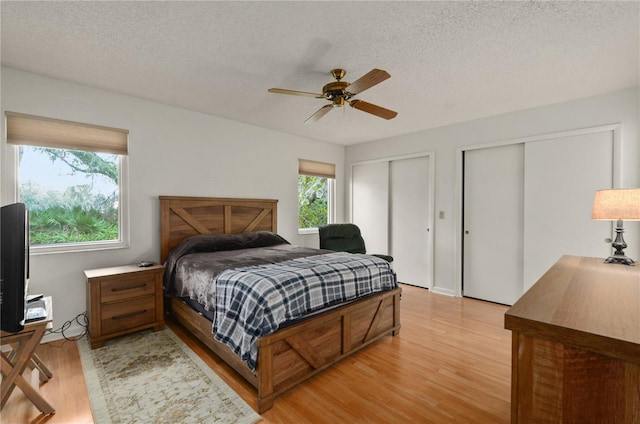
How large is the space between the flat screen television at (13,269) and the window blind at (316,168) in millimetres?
3624

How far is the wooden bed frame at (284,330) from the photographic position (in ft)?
6.14

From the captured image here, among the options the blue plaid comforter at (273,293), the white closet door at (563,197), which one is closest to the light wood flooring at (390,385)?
the blue plaid comforter at (273,293)

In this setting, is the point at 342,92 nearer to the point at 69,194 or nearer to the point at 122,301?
the point at 122,301

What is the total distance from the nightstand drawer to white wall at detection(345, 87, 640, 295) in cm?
362

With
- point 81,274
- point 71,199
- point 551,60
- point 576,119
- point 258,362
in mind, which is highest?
point 551,60

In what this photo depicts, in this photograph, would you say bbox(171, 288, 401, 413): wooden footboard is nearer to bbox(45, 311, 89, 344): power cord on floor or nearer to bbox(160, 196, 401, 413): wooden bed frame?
bbox(160, 196, 401, 413): wooden bed frame

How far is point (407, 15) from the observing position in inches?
70.9

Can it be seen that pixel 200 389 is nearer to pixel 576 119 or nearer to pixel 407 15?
pixel 407 15

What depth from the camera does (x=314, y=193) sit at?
17.3 feet

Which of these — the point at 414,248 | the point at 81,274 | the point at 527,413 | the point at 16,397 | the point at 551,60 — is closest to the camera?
the point at 527,413

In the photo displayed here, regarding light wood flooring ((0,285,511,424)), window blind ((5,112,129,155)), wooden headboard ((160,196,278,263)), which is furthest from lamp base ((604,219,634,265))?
window blind ((5,112,129,155))

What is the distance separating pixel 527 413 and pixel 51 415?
2.49m

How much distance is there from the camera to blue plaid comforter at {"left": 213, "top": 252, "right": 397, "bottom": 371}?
184 cm

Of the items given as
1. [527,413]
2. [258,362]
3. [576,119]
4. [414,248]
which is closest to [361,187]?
[414,248]
